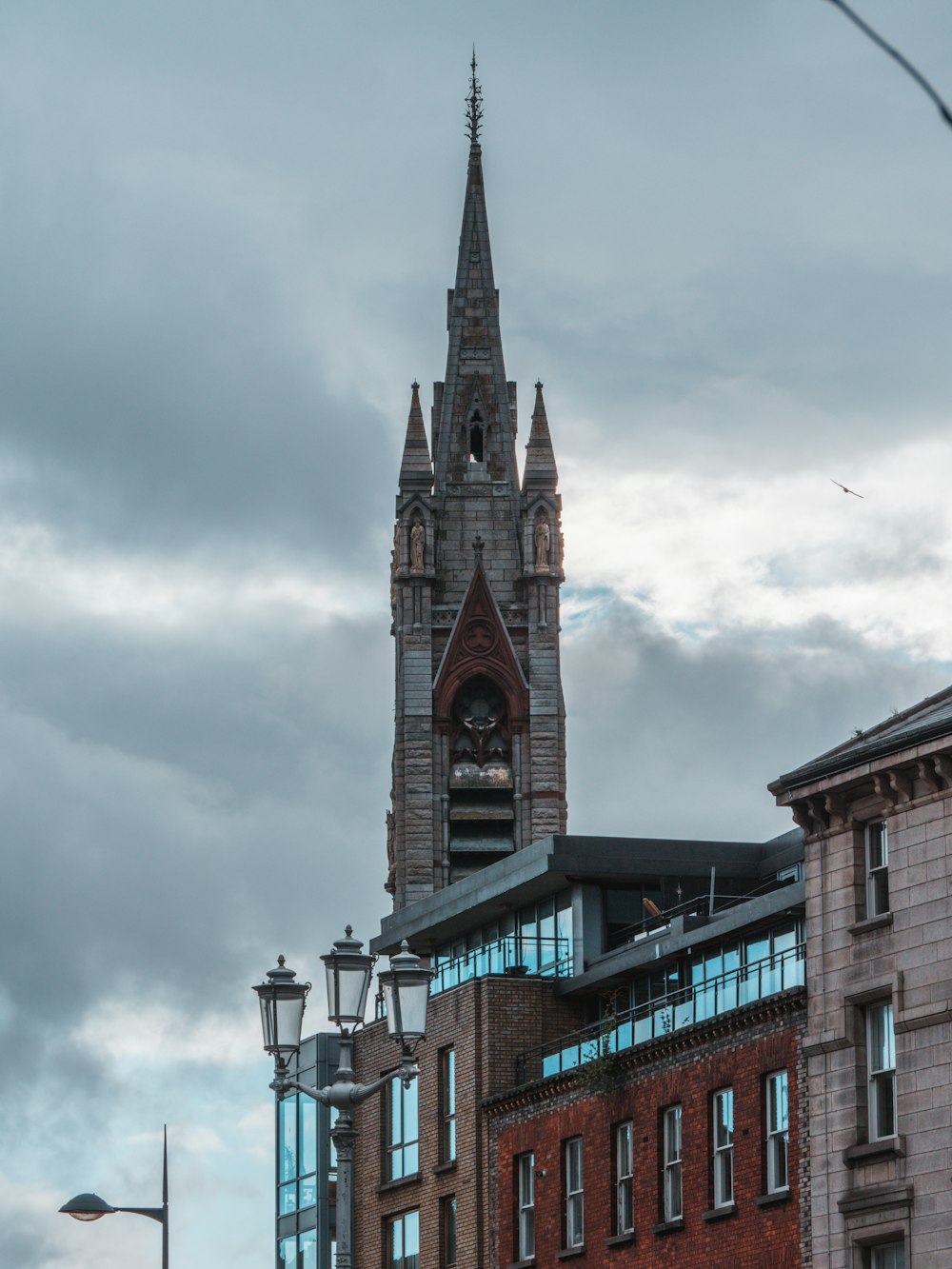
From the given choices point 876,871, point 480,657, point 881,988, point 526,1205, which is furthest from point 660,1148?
point 480,657

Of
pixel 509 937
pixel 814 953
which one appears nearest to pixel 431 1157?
pixel 509 937

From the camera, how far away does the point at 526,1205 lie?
54.2 m

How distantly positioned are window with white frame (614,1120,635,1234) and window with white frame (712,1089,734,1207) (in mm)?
3072

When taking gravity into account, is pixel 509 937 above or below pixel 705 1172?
above

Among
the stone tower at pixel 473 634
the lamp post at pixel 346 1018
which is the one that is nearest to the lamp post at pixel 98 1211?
the lamp post at pixel 346 1018

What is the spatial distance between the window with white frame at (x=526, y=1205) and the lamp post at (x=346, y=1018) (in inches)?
927

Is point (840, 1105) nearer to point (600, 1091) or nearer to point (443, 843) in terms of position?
point (600, 1091)

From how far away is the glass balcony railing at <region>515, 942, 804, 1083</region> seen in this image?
1859 inches

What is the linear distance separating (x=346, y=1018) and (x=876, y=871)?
1605 centimetres

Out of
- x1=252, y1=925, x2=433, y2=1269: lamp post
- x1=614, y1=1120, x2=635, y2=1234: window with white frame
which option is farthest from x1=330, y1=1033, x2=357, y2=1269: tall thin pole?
x1=614, y1=1120, x2=635, y2=1234: window with white frame

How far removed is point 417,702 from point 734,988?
57883 mm

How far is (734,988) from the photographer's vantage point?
48.6 meters

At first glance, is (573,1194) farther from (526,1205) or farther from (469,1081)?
(469,1081)

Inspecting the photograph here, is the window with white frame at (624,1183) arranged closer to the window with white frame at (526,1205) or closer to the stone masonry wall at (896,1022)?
the window with white frame at (526,1205)
